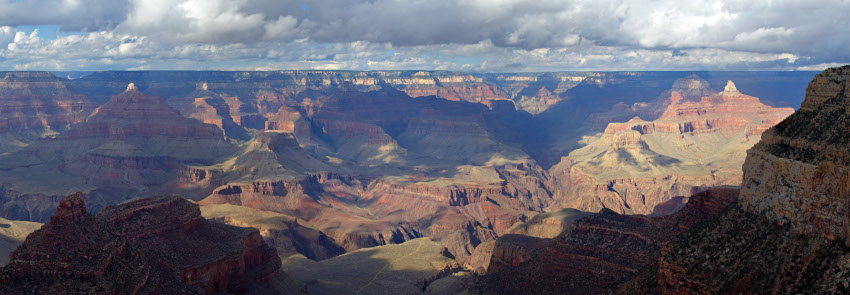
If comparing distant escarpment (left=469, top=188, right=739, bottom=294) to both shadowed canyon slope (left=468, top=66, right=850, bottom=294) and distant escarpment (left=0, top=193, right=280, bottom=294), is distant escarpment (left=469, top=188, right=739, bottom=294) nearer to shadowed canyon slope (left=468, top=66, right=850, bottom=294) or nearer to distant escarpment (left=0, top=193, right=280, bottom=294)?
shadowed canyon slope (left=468, top=66, right=850, bottom=294)

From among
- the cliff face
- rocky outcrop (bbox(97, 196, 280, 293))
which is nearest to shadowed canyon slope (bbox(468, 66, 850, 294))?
the cliff face

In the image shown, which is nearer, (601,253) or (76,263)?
(76,263)

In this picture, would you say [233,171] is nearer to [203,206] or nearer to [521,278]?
[203,206]

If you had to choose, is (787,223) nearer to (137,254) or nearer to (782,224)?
(782,224)

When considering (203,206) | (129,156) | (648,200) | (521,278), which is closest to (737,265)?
(521,278)

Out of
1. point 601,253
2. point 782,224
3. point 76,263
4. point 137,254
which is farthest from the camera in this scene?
point 601,253

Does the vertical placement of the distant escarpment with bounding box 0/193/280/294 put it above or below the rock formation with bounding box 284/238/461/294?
above

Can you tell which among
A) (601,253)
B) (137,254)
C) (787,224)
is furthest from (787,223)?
(137,254)
